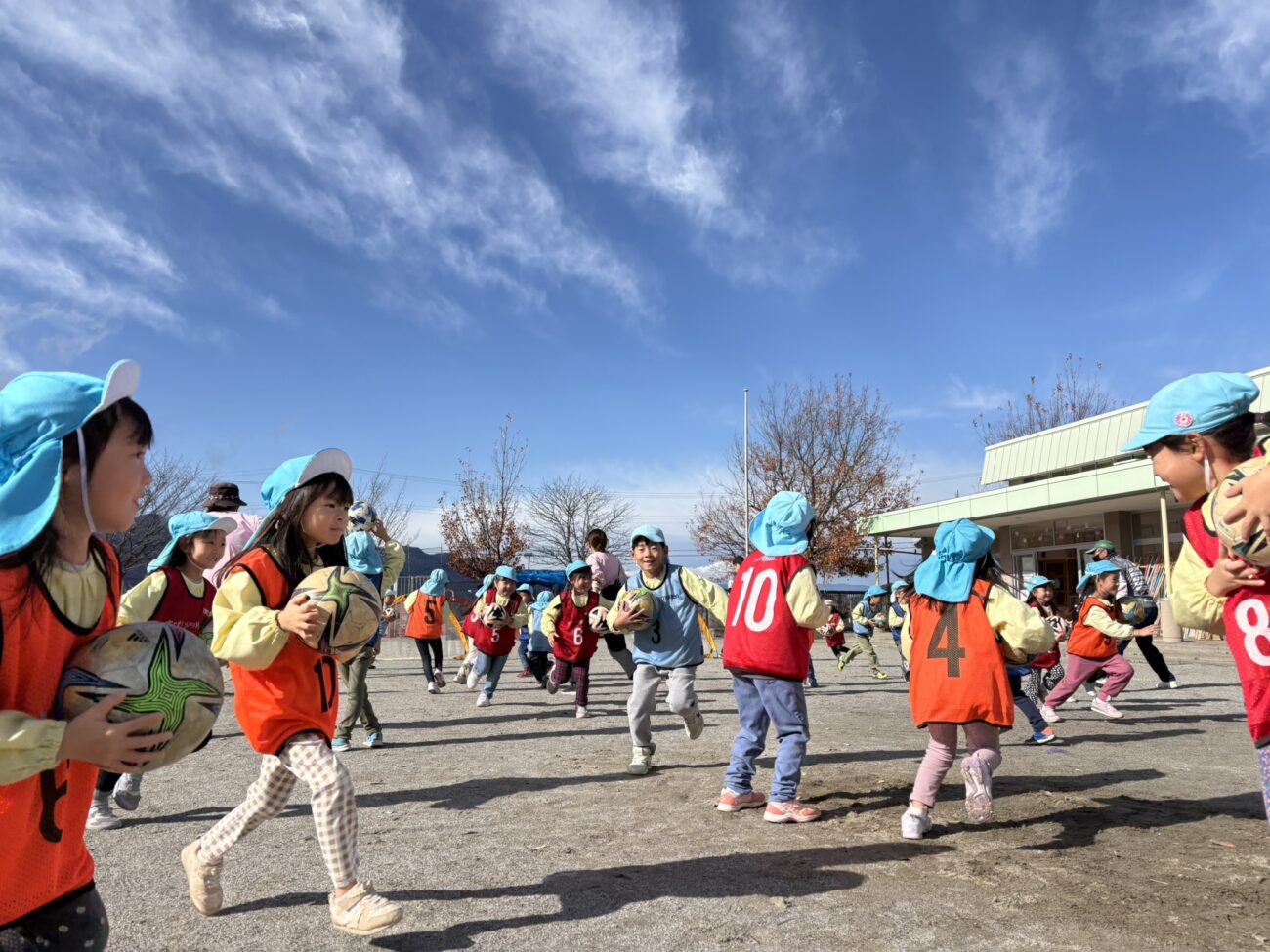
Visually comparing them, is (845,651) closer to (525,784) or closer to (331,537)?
(525,784)

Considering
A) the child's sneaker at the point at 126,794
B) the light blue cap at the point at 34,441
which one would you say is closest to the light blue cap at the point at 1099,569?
the child's sneaker at the point at 126,794

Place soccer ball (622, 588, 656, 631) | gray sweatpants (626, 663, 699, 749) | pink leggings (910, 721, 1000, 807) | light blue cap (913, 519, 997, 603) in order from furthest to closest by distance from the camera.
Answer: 1. gray sweatpants (626, 663, 699, 749)
2. soccer ball (622, 588, 656, 631)
3. light blue cap (913, 519, 997, 603)
4. pink leggings (910, 721, 1000, 807)

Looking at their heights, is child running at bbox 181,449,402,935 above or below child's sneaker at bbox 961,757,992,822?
above

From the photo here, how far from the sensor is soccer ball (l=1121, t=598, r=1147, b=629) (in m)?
9.60

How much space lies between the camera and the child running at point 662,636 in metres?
7.07

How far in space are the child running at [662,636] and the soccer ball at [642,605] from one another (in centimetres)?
1

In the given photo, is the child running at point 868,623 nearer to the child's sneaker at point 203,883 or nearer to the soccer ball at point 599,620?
the soccer ball at point 599,620

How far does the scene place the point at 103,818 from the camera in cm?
556

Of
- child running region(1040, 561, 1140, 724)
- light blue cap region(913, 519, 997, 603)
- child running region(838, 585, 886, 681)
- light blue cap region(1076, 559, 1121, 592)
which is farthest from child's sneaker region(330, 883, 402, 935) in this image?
child running region(838, 585, 886, 681)

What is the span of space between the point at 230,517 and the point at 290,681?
135 inches

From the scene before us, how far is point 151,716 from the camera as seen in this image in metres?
2.02

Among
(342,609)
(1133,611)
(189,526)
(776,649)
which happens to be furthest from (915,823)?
(1133,611)

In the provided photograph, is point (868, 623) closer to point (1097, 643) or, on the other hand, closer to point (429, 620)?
point (1097, 643)

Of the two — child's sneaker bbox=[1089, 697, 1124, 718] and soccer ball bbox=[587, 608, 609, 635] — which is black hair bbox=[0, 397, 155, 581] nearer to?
soccer ball bbox=[587, 608, 609, 635]
